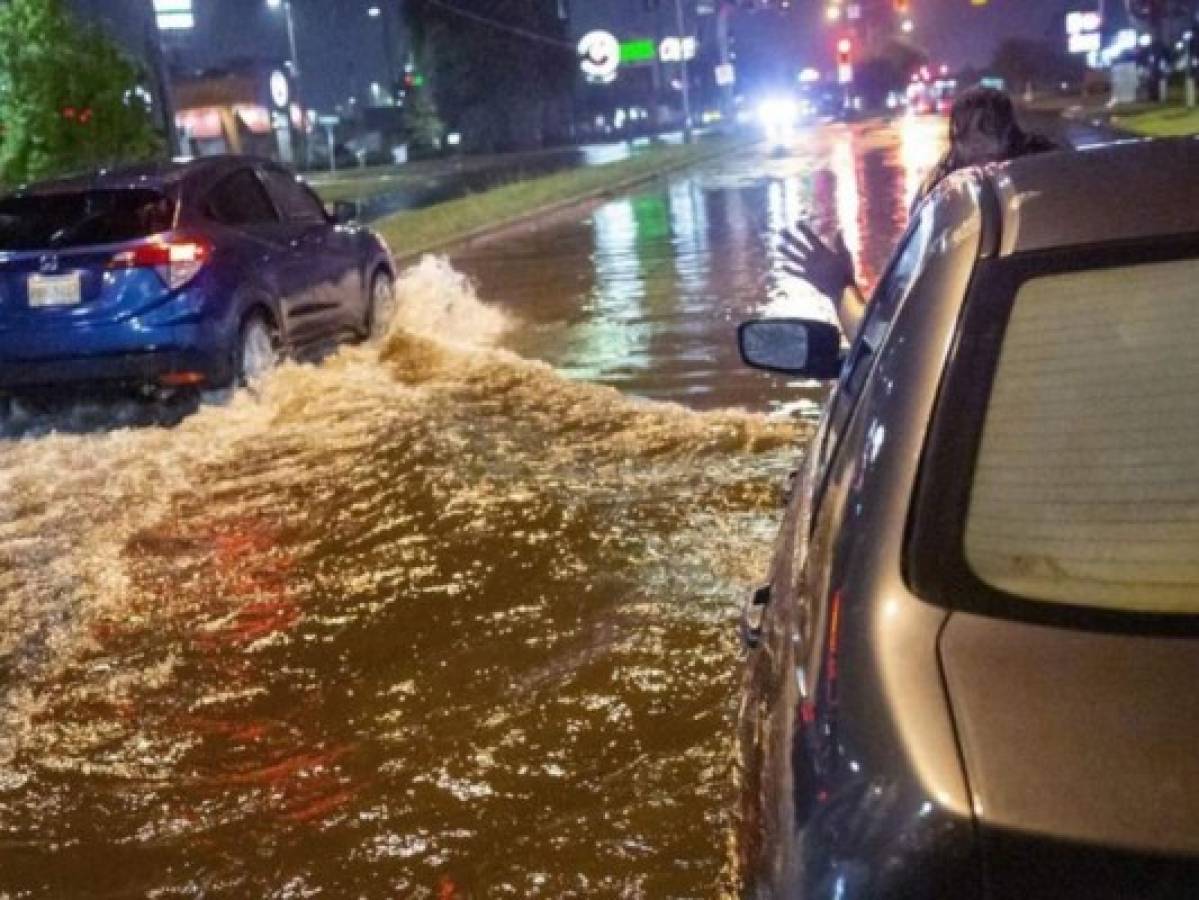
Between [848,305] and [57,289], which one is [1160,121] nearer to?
[57,289]

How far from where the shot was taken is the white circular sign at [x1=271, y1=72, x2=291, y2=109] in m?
59.1

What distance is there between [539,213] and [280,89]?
115 feet

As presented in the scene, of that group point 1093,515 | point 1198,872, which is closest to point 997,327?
point 1093,515

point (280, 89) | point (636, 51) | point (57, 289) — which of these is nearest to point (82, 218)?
point (57, 289)

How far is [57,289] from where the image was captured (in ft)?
31.0

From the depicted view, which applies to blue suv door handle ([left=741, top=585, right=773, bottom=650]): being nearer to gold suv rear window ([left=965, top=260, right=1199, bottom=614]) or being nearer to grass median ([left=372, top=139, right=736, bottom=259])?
gold suv rear window ([left=965, top=260, right=1199, bottom=614])

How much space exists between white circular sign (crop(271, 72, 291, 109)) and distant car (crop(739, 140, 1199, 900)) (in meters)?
59.1

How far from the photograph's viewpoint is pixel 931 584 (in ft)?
6.79

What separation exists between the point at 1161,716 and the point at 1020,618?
24cm

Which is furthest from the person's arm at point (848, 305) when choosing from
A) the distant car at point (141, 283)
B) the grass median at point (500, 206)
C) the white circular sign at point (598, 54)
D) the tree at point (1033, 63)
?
the tree at point (1033, 63)

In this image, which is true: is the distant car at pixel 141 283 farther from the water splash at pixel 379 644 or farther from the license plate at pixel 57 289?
the water splash at pixel 379 644

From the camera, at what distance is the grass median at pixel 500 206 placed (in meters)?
22.3

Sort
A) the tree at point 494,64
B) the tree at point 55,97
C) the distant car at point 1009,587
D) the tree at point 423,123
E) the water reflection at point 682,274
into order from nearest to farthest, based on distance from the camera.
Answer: the distant car at point 1009,587 → the water reflection at point 682,274 → the tree at point 55,97 → the tree at point 494,64 → the tree at point 423,123

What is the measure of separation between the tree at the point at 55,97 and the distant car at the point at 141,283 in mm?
9569
